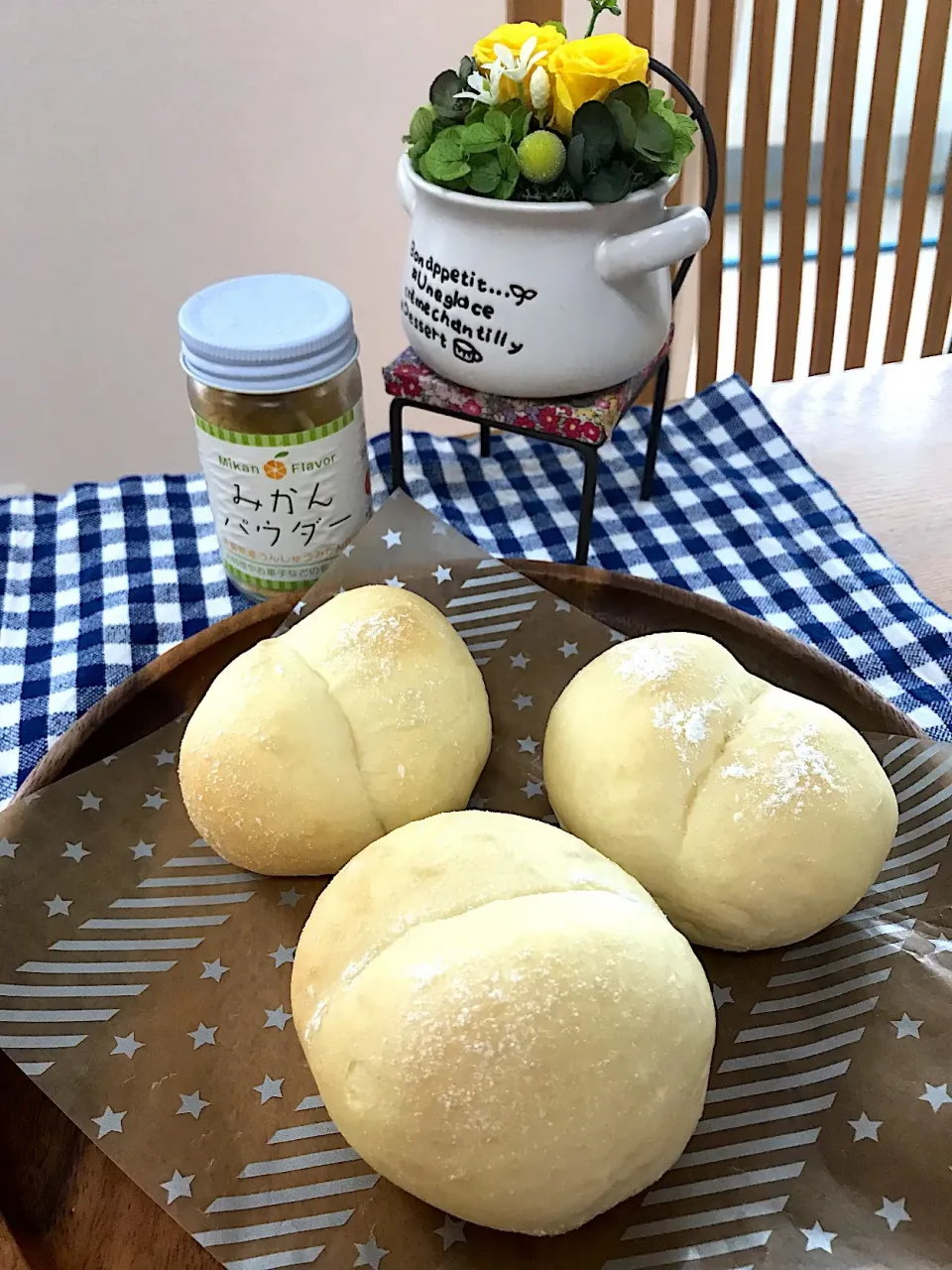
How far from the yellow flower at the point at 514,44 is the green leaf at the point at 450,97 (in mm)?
25

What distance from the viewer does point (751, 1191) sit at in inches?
19.9

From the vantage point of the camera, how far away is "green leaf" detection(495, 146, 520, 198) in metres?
0.73

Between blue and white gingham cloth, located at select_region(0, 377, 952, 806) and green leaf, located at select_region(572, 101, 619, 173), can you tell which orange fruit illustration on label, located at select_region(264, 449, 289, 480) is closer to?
blue and white gingham cloth, located at select_region(0, 377, 952, 806)

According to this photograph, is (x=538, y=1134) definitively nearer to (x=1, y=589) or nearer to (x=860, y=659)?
(x=860, y=659)

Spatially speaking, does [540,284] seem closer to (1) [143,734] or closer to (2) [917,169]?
(1) [143,734]

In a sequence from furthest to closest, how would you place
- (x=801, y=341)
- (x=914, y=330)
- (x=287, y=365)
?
1. (x=914, y=330)
2. (x=801, y=341)
3. (x=287, y=365)

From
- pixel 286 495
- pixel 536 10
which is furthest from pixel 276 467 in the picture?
pixel 536 10

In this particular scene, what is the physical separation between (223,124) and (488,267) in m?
0.85

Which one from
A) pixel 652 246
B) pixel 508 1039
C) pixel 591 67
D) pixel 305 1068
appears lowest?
pixel 305 1068

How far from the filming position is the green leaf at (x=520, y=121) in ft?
2.41

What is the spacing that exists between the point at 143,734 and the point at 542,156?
487mm

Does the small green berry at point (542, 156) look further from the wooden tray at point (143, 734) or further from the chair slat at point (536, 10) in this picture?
the chair slat at point (536, 10)

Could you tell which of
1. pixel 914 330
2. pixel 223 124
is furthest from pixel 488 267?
pixel 914 330

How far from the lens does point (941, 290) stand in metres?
1.43
